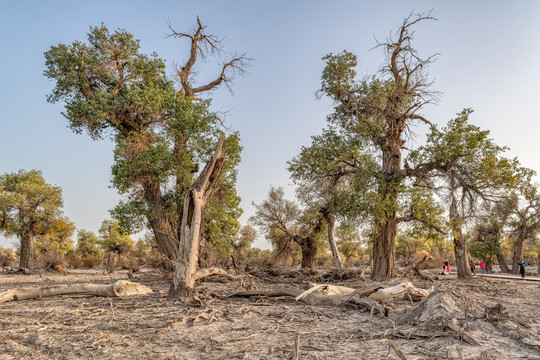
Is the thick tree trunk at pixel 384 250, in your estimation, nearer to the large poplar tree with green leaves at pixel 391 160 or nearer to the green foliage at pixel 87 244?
the large poplar tree with green leaves at pixel 391 160

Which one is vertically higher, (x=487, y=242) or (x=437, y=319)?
(x=487, y=242)

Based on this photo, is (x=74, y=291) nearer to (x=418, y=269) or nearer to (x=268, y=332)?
(x=268, y=332)

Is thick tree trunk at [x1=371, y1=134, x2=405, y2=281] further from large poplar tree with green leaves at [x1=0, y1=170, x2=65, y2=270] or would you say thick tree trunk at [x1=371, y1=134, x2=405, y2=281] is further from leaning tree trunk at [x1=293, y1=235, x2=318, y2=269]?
large poplar tree with green leaves at [x1=0, y1=170, x2=65, y2=270]

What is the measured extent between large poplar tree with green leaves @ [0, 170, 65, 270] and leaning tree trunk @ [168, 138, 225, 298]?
2390cm

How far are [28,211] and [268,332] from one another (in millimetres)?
30512

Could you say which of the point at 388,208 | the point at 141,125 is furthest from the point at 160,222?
the point at 388,208

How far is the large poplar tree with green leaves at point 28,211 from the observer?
27266mm

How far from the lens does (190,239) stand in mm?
9219

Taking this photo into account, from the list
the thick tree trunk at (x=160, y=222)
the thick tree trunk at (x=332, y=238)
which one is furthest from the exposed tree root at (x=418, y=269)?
the thick tree trunk at (x=160, y=222)

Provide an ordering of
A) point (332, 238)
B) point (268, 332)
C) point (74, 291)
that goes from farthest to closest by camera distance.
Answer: point (332, 238) < point (74, 291) < point (268, 332)

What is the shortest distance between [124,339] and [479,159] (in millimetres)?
15331

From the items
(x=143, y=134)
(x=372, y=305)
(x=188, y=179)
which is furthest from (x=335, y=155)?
(x=372, y=305)

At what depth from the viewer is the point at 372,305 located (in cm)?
735

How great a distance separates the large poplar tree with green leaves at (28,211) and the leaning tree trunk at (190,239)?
78.4 ft
